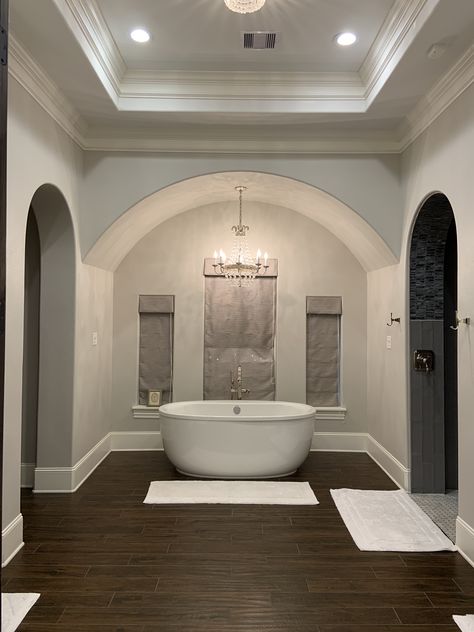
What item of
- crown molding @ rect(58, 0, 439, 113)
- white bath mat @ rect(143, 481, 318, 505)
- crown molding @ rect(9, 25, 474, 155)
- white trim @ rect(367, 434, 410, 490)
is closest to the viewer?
crown molding @ rect(58, 0, 439, 113)

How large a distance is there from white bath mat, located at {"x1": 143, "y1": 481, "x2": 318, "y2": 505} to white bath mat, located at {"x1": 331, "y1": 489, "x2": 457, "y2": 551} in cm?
30

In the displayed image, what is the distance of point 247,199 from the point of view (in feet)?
19.0

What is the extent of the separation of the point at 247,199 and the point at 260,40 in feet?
7.85

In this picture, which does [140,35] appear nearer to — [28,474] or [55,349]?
[55,349]

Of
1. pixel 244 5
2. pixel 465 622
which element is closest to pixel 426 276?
pixel 244 5

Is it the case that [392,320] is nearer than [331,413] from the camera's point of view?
Yes

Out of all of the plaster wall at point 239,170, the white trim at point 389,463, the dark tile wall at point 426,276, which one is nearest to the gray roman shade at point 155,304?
the plaster wall at point 239,170

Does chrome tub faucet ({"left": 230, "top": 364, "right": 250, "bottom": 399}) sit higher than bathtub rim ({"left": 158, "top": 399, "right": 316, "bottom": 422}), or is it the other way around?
chrome tub faucet ({"left": 230, "top": 364, "right": 250, "bottom": 399})

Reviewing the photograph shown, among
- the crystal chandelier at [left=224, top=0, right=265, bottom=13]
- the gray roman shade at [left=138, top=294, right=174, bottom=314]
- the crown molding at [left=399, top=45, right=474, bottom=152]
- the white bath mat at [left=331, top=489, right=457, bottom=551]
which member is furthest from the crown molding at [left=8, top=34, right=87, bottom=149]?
the white bath mat at [left=331, top=489, right=457, bottom=551]

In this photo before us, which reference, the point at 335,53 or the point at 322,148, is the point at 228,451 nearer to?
the point at 322,148

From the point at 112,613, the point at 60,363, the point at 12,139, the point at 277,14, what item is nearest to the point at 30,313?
the point at 60,363

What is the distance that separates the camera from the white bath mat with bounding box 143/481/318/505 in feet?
13.3

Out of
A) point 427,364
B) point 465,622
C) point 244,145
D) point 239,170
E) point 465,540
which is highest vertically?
point 244,145

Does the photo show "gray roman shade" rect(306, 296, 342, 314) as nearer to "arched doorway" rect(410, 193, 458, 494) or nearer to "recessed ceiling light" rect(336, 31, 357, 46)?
"arched doorway" rect(410, 193, 458, 494)
